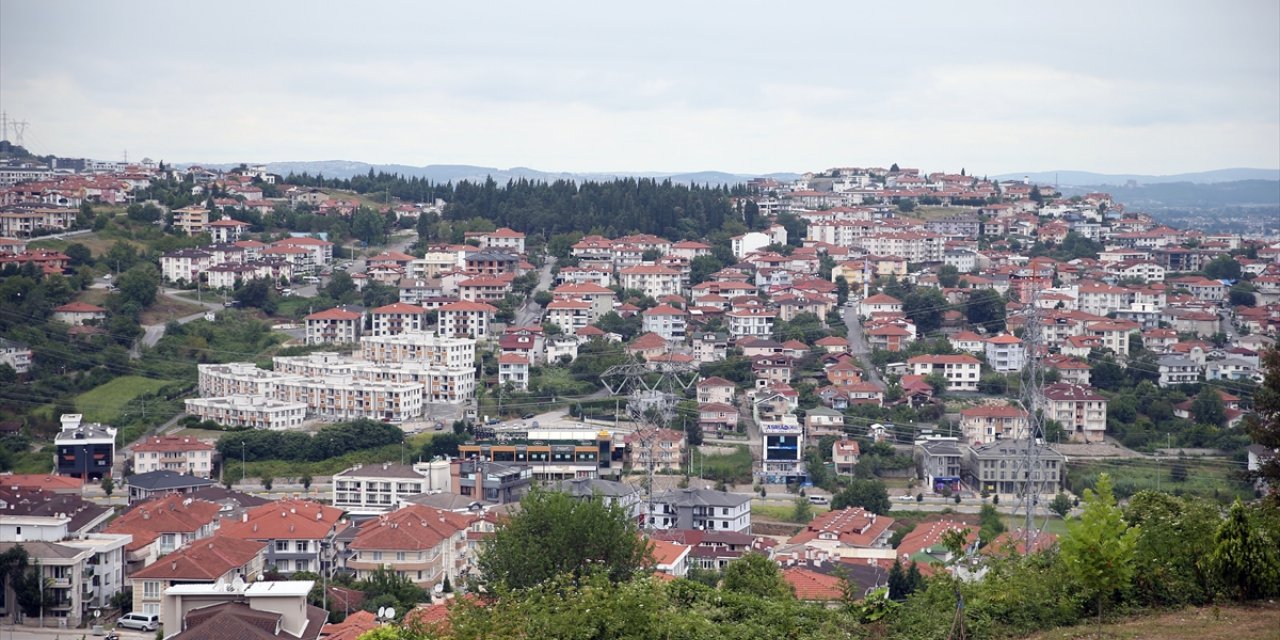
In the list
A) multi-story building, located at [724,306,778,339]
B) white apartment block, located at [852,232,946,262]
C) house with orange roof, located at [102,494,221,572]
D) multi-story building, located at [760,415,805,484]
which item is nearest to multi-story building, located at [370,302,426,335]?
multi-story building, located at [724,306,778,339]

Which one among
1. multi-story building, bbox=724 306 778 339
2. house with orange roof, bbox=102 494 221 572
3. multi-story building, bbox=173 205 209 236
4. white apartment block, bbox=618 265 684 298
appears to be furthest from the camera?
multi-story building, bbox=173 205 209 236

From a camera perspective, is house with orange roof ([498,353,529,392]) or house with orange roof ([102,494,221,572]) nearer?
house with orange roof ([102,494,221,572])

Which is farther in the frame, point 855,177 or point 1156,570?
point 855,177

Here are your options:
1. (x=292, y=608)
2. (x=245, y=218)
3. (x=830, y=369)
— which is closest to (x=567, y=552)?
(x=292, y=608)

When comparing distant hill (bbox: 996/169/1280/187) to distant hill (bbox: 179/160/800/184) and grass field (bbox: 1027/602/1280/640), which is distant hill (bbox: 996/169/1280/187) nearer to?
distant hill (bbox: 179/160/800/184)

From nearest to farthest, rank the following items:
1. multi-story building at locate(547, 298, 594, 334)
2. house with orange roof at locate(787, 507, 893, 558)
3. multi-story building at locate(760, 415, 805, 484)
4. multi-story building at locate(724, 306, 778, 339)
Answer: house with orange roof at locate(787, 507, 893, 558) < multi-story building at locate(760, 415, 805, 484) < multi-story building at locate(547, 298, 594, 334) < multi-story building at locate(724, 306, 778, 339)

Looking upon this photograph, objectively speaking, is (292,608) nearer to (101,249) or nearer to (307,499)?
(307,499)
